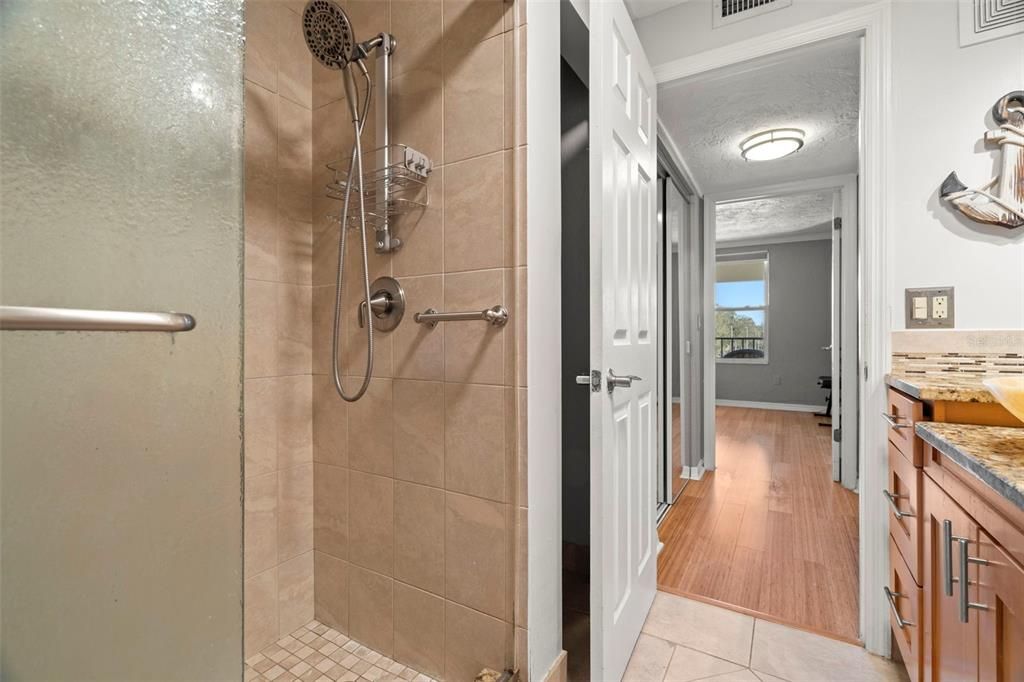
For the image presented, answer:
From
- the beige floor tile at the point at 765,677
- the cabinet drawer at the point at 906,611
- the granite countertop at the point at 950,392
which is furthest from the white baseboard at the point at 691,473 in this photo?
the granite countertop at the point at 950,392

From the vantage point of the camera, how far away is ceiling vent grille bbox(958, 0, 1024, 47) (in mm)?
1306

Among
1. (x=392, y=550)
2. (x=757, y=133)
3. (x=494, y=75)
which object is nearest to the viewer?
(x=494, y=75)

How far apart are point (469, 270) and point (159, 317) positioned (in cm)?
80

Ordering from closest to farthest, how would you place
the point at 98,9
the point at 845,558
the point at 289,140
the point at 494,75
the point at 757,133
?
the point at 98,9
the point at 494,75
the point at 289,140
the point at 845,558
the point at 757,133

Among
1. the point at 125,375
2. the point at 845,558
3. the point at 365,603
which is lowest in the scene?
the point at 845,558

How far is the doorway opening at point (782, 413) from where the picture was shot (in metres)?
1.83

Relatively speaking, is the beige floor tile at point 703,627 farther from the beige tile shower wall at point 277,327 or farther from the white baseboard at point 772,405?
the white baseboard at point 772,405

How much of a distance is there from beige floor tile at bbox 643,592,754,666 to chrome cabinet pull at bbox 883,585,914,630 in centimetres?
44

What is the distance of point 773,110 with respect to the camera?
2.33 m

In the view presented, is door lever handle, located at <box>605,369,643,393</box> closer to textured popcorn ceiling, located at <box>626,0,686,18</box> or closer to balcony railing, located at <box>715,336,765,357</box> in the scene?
textured popcorn ceiling, located at <box>626,0,686,18</box>

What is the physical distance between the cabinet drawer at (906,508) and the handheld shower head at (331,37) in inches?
67.5

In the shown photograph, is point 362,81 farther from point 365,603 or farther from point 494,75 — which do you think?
point 365,603

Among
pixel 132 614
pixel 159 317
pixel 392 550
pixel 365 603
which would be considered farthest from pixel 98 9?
pixel 365 603

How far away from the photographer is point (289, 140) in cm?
151
